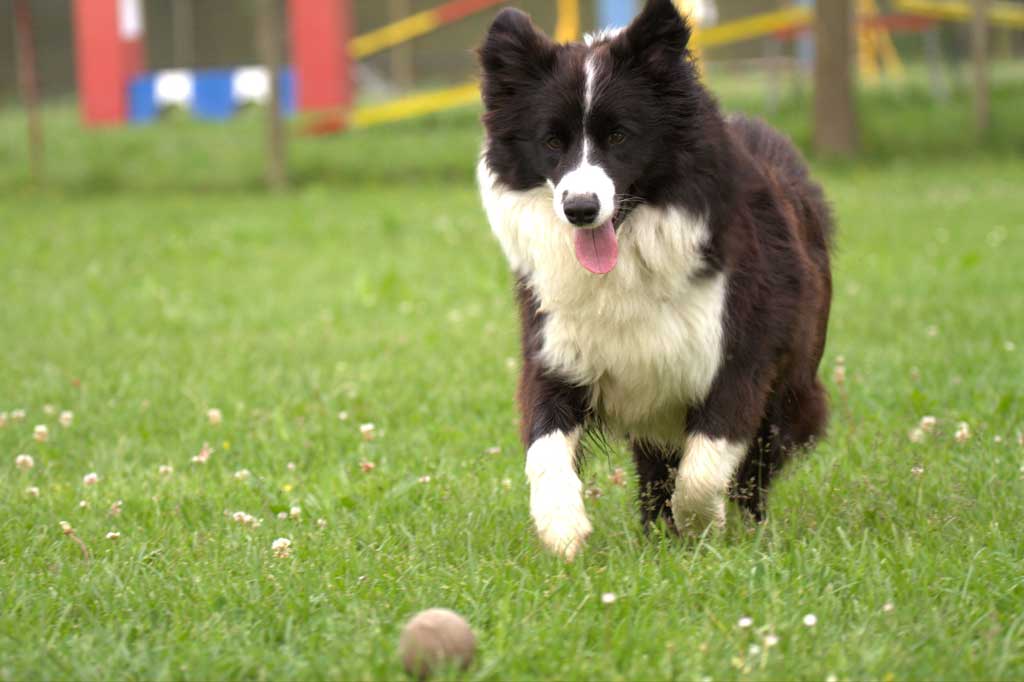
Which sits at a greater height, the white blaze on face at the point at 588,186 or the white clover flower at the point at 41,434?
the white blaze on face at the point at 588,186

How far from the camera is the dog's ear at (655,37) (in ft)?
12.4

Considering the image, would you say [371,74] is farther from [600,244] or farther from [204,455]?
[600,244]

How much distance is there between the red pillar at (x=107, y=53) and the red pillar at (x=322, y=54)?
3.08 m

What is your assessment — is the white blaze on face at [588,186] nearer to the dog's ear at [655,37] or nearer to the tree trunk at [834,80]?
the dog's ear at [655,37]

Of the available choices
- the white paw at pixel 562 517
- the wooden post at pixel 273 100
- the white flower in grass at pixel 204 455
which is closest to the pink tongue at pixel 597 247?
the white paw at pixel 562 517

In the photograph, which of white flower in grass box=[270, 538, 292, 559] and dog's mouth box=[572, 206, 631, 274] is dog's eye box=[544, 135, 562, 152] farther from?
white flower in grass box=[270, 538, 292, 559]

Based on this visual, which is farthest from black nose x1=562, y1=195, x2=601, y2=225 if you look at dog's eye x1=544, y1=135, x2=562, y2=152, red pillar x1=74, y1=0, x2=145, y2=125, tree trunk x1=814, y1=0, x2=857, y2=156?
red pillar x1=74, y1=0, x2=145, y2=125

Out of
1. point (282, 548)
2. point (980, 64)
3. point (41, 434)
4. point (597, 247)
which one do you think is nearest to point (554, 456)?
point (597, 247)

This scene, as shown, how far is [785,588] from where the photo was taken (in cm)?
340

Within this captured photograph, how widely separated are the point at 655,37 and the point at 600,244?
607 mm

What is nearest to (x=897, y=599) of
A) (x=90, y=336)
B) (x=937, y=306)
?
(x=937, y=306)

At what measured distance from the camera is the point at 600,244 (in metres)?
3.74

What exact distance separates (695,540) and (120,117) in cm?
2058

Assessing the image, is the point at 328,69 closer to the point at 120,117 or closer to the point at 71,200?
the point at 120,117
